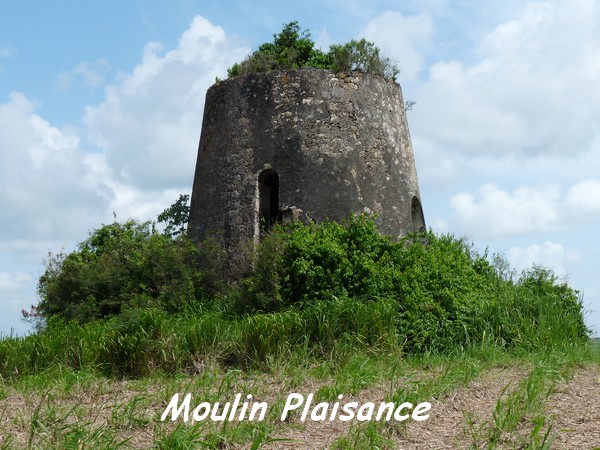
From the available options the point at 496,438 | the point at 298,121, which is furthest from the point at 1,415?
the point at 298,121

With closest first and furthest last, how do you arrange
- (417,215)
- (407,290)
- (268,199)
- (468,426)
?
(468,426) < (407,290) < (268,199) < (417,215)

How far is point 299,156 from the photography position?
496 inches

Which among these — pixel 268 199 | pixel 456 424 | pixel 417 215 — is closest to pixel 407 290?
pixel 268 199

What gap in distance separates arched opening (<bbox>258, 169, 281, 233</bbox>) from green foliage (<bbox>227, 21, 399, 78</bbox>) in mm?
1931

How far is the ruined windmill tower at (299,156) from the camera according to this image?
12555mm

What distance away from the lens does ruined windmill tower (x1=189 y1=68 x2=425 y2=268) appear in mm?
12555

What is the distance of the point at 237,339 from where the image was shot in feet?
29.3

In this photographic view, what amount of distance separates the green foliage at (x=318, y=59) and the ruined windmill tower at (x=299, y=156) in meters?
0.39

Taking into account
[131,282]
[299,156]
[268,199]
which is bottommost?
[131,282]

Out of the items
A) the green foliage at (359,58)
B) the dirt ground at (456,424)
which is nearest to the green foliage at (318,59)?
the green foliage at (359,58)

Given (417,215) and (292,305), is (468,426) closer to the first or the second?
(292,305)

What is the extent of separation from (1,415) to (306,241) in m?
5.26

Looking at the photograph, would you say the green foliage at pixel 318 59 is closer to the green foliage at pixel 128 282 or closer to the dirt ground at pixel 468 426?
the green foliage at pixel 128 282

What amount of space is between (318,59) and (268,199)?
116 inches
